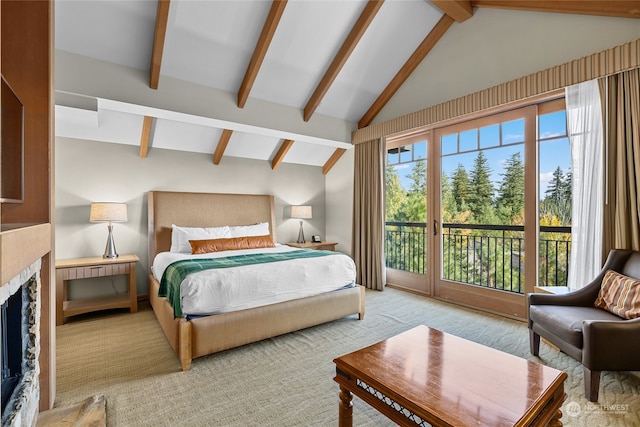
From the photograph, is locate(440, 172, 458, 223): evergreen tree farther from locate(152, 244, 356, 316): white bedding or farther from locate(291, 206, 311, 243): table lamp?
locate(291, 206, 311, 243): table lamp

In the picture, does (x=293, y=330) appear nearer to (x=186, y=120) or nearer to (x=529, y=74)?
(x=186, y=120)

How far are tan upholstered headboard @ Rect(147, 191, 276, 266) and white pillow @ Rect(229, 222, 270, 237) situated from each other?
0.27 meters

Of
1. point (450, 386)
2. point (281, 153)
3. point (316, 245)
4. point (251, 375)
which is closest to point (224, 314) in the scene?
point (251, 375)

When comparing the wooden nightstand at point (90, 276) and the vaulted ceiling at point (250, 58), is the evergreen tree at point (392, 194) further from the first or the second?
the wooden nightstand at point (90, 276)

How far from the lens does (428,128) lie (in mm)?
4332

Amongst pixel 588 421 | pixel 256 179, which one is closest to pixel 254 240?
pixel 256 179

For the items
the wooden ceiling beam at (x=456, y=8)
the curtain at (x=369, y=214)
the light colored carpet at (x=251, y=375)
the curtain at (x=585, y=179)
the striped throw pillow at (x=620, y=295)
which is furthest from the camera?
the curtain at (x=369, y=214)

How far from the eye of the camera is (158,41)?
2.98 m

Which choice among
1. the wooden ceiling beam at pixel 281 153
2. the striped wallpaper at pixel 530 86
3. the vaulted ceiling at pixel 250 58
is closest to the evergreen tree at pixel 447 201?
the striped wallpaper at pixel 530 86

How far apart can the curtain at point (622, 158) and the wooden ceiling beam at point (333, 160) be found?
355cm

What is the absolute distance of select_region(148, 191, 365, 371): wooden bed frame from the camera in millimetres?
2422

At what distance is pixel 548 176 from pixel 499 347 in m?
1.92

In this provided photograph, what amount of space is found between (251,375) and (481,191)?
3381mm

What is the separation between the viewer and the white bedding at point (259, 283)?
2430 millimetres
